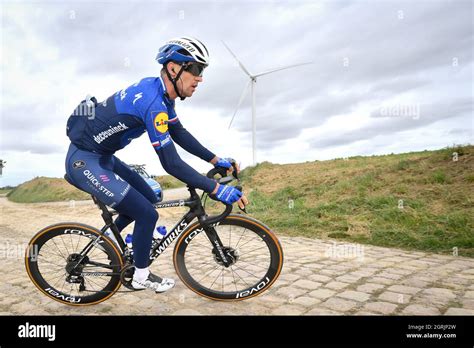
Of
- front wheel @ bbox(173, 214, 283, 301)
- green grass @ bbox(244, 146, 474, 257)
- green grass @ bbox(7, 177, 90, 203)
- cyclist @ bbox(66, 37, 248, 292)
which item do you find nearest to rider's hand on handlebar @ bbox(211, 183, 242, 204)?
cyclist @ bbox(66, 37, 248, 292)

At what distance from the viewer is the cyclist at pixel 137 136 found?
366 cm

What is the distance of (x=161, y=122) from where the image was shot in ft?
11.7

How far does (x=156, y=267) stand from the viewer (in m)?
5.95

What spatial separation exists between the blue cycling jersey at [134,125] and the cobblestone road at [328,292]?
5.27ft

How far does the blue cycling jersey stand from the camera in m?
3.59

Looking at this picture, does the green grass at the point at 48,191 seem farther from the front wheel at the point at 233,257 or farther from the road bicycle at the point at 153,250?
the front wheel at the point at 233,257

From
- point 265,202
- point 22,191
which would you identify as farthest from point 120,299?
point 22,191

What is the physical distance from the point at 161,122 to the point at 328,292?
3044 mm

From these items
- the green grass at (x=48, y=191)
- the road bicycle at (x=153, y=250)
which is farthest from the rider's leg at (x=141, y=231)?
the green grass at (x=48, y=191)

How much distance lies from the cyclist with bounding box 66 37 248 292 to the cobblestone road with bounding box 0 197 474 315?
0.55 m

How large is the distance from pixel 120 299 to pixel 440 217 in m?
7.49

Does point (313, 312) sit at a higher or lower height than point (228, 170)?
lower

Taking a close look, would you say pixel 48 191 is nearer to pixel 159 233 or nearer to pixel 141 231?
pixel 159 233
